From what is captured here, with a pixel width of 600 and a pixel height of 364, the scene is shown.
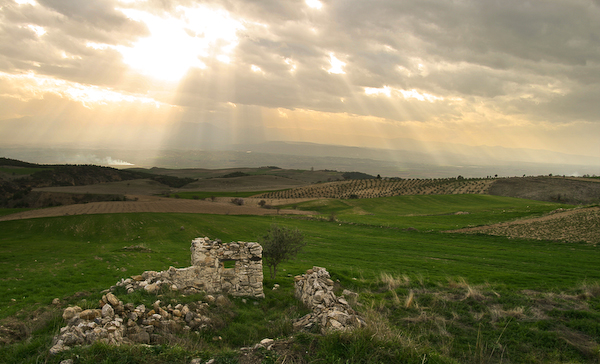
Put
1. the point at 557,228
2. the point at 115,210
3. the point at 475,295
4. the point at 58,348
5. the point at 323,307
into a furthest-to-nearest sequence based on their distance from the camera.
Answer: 1. the point at 115,210
2. the point at 557,228
3. the point at 475,295
4. the point at 323,307
5. the point at 58,348

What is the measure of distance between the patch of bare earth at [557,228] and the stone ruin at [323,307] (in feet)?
98.3

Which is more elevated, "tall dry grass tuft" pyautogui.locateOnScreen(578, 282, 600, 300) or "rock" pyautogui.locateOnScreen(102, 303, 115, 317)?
"tall dry grass tuft" pyautogui.locateOnScreen(578, 282, 600, 300)

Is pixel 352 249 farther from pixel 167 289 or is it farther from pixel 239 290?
pixel 167 289

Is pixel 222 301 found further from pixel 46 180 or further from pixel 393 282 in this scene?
pixel 46 180

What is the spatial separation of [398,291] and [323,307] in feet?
20.2

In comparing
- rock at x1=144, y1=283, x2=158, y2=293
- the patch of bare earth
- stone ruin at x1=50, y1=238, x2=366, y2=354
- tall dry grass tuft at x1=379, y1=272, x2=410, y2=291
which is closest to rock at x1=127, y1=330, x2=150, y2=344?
stone ruin at x1=50, y1=238, x2=366, y2=354

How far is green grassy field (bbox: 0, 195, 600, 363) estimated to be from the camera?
8094 mm

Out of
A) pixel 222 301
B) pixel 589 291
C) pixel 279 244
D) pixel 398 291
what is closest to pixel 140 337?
pixel 222 301

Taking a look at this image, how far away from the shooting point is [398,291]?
15.4 meters

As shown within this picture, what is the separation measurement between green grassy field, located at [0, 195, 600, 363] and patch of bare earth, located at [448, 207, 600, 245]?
2294 mm

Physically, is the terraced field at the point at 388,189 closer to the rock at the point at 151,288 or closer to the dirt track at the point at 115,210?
the dirt track at the point at 115,210

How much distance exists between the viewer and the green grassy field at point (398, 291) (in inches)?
319

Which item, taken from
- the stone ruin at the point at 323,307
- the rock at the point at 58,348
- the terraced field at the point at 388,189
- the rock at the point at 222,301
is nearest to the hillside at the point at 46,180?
the terraced field at the point at 388,189

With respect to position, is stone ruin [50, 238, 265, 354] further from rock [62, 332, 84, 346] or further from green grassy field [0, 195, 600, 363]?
green grassy field [0, 195, 600, 363]
